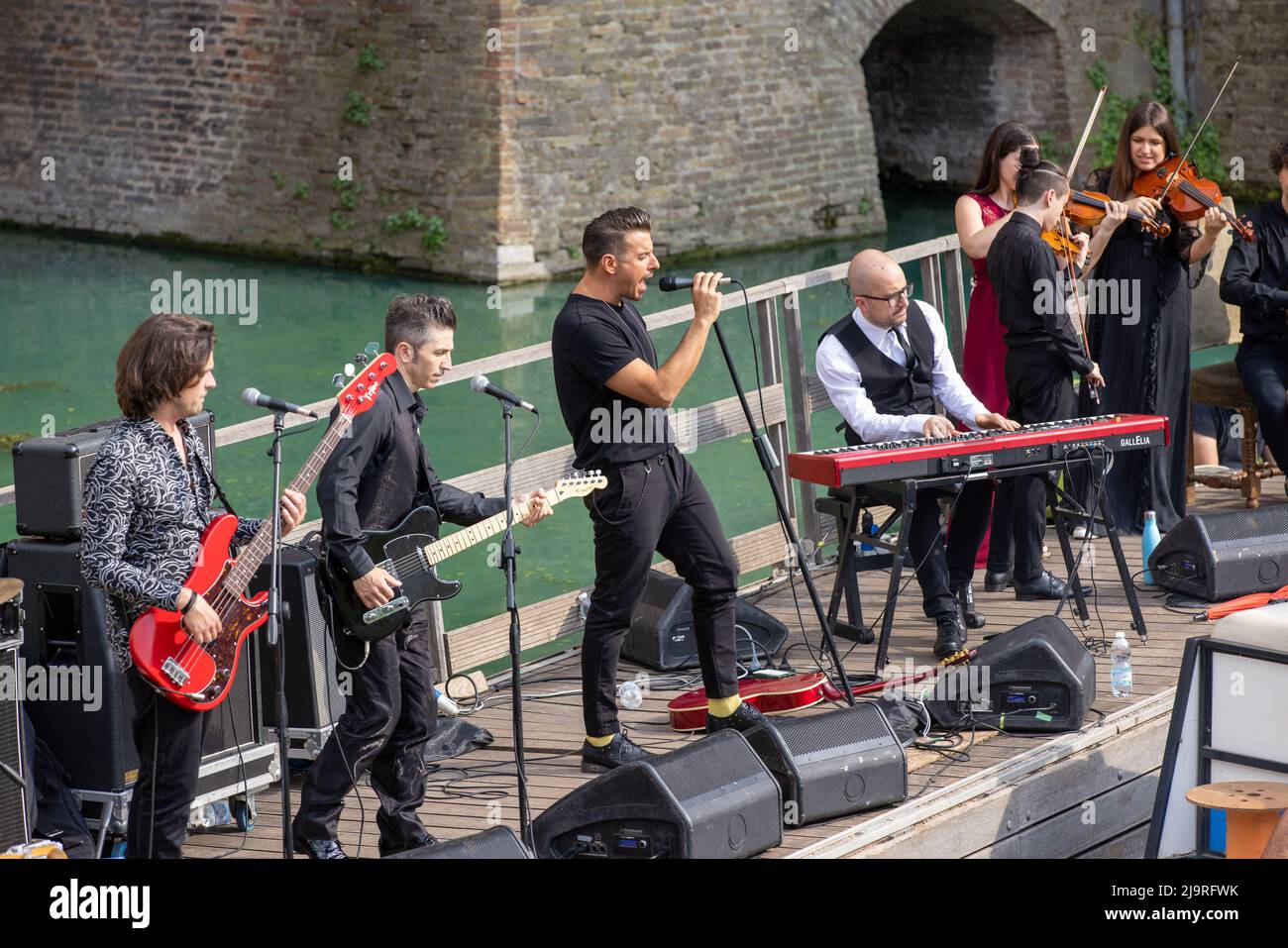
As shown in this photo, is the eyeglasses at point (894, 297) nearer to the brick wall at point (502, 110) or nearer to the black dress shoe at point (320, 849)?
the black dress shoe at point (320, 849)

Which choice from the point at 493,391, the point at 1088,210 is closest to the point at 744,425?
the point at 1088,210

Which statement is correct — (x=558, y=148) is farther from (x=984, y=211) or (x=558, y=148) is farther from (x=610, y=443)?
(x=610, y=443)

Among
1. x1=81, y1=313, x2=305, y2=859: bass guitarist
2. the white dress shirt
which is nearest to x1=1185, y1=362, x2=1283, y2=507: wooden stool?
the white dress shirt

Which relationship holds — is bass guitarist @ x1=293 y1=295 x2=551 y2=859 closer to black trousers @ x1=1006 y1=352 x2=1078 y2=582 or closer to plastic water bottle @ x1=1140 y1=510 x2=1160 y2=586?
black trousers @ x1=1006 y1=352 x2=1078 y2=582

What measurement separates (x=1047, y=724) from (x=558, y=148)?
39.4 ft

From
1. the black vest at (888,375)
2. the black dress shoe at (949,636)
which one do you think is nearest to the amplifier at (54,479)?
the black vest at (888,375)

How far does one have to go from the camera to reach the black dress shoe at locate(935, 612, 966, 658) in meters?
6.86

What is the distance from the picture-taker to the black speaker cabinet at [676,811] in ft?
16.6

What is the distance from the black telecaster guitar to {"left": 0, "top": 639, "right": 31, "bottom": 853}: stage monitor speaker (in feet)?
2.97

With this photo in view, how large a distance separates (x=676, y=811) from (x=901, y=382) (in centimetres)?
240

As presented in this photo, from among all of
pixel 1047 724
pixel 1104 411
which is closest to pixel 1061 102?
pixel 1104 411

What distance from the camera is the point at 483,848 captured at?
4621mm
